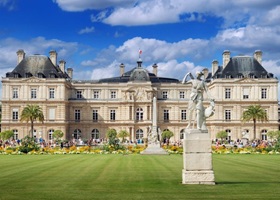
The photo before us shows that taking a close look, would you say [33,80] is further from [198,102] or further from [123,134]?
[198,102]

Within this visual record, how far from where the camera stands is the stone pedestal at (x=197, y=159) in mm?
21141

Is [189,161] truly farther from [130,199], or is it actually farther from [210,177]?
[130,199]

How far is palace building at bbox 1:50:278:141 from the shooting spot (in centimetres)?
9812

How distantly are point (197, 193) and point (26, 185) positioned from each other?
22.0ft

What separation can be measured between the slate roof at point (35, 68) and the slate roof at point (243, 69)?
31.1m

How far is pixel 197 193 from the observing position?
18.5 meters

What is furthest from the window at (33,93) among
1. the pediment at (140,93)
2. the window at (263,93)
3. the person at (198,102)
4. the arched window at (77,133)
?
the person at (198,102)

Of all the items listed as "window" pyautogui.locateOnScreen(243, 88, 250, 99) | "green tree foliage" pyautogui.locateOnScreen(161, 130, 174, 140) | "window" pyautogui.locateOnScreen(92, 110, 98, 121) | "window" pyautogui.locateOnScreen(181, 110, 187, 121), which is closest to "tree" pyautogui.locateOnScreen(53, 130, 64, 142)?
"window" pyautogui.locateOnScreen(92, 110, 98, 121)

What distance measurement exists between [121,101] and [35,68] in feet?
56.7

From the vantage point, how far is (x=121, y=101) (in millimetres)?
103188

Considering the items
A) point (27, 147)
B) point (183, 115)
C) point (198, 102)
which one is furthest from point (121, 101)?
point (198, 102)

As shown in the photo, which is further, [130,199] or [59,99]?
[59,99]

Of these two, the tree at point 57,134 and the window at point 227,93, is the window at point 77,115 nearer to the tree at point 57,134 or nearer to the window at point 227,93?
the tree at point 57,134

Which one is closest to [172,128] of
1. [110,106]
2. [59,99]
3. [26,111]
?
[110,106]
